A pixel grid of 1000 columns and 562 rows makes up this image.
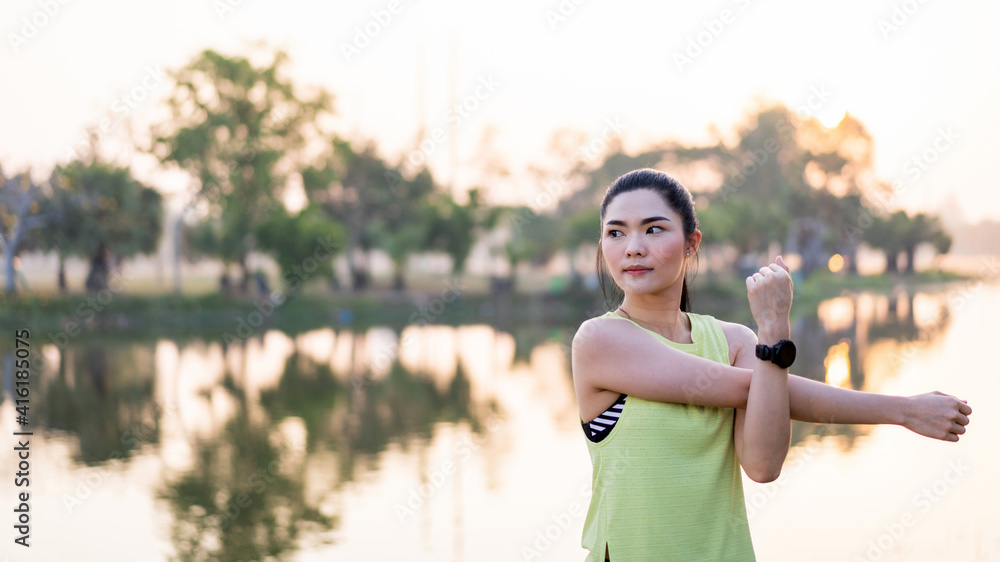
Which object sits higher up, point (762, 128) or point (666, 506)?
point (762, 128)

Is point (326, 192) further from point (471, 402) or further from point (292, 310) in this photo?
point (471, 402)

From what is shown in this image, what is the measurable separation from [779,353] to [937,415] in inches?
11.6

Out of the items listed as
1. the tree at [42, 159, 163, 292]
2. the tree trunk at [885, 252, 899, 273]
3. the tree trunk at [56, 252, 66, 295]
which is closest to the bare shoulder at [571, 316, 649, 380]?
the tree at [42, 159, 163, 292]

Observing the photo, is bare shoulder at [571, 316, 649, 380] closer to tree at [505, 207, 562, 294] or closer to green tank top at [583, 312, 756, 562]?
green tank top at [583, 312, 756, 562]

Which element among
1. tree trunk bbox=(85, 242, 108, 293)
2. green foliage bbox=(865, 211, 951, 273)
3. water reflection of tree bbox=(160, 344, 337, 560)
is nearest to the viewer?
water reflection of tree bbox=(160, 344, 337, 560)

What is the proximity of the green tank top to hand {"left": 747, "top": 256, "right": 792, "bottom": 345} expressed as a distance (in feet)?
0.57

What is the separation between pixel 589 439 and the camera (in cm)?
166

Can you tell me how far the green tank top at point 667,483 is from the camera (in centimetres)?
155

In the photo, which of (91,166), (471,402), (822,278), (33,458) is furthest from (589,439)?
(822,278)

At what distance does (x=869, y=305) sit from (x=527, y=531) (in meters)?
30.0

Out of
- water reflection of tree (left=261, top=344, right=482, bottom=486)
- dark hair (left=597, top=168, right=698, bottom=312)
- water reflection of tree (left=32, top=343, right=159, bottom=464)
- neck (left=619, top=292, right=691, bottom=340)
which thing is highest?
dark hair (left=597, top=168, right=698, bottom=312)

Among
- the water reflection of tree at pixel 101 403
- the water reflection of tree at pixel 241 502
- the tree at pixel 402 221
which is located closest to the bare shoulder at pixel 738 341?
the water reflection of tree at pixel 241 502

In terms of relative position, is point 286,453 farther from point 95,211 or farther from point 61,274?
point 61,274

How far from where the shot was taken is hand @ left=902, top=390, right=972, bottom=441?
153cm
